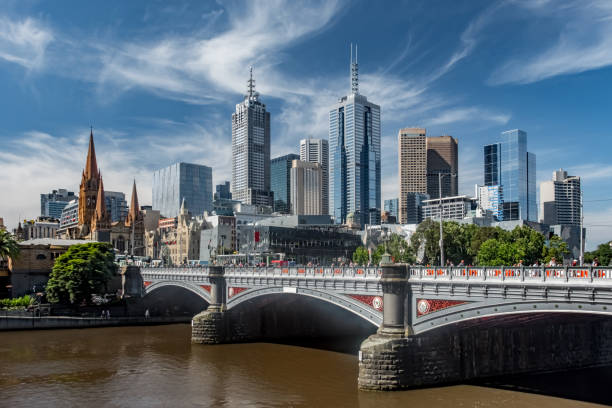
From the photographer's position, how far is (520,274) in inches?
1358

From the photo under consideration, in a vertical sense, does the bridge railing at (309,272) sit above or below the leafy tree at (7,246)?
below

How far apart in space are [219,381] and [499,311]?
23.9 m

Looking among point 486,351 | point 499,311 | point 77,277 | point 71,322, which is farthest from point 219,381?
point 77,277

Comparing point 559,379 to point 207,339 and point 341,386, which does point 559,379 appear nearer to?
point 341,386

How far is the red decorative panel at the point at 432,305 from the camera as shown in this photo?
128 feet

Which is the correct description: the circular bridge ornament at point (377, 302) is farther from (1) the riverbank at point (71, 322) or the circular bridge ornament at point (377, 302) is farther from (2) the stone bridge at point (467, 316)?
(1) the riverbank at point (71, 322)

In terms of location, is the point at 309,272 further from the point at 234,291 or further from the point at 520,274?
the point at 520,274

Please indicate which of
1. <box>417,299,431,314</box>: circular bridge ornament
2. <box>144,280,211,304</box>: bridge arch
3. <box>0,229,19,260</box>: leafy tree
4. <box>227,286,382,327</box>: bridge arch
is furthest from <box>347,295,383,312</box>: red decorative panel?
<box>0,229,19,260</box>: leafy tree

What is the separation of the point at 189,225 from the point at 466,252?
380 ft

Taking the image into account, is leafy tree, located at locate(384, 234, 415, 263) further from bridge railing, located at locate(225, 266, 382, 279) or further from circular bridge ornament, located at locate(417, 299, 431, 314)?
circular bridge ornament, located at locate(417, 299, 431, 314)

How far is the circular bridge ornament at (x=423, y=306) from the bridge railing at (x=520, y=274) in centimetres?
166

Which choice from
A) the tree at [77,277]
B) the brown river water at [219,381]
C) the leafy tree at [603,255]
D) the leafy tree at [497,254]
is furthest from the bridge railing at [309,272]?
the leafy tree at [603,255]

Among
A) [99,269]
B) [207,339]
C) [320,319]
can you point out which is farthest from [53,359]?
[99,269]

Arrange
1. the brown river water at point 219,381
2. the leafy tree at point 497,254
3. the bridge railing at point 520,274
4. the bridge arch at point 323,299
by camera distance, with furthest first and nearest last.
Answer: the leafy tree at point 497,254 < the bridge arch at point 323,299 < the brown river water at point 219,381 < the bridge railing at point 520,274
